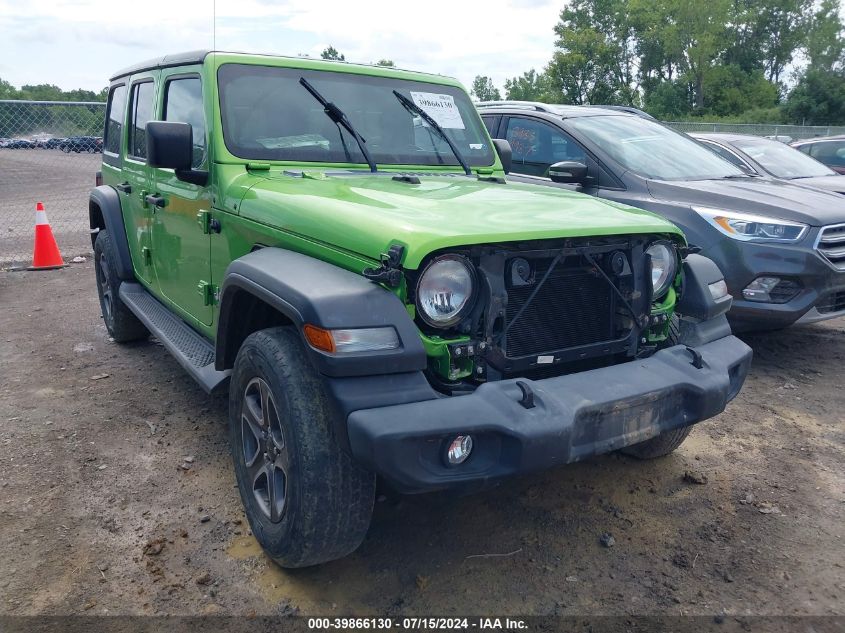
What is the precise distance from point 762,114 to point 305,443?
49601 mm

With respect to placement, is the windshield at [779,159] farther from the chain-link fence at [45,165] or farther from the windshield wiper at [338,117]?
the chain-link fence at [45,165]

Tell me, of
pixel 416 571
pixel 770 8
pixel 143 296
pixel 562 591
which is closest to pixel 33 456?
pixel 143 296

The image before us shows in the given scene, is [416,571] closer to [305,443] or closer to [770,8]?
[305,443]

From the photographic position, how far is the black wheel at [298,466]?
238cm

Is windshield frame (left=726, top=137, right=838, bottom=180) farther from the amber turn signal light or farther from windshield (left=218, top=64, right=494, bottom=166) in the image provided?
the amber turn signal light

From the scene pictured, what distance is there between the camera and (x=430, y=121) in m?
4.01

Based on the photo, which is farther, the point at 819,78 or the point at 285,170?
the point at 819,78

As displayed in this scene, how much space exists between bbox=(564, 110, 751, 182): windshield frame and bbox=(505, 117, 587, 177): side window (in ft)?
0.41

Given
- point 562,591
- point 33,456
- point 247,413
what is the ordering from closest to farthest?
point 562,591
point 247,413
point 33,456

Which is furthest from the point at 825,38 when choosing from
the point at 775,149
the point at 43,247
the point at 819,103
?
the point at 43,247

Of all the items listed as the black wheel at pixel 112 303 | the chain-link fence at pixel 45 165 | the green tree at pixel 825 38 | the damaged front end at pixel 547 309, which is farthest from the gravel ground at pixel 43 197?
the green tree at pixel 825 38

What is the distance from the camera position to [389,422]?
2.15 meters

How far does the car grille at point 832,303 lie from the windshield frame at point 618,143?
4.49 feet

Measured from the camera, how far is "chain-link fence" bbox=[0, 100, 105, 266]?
998cm
